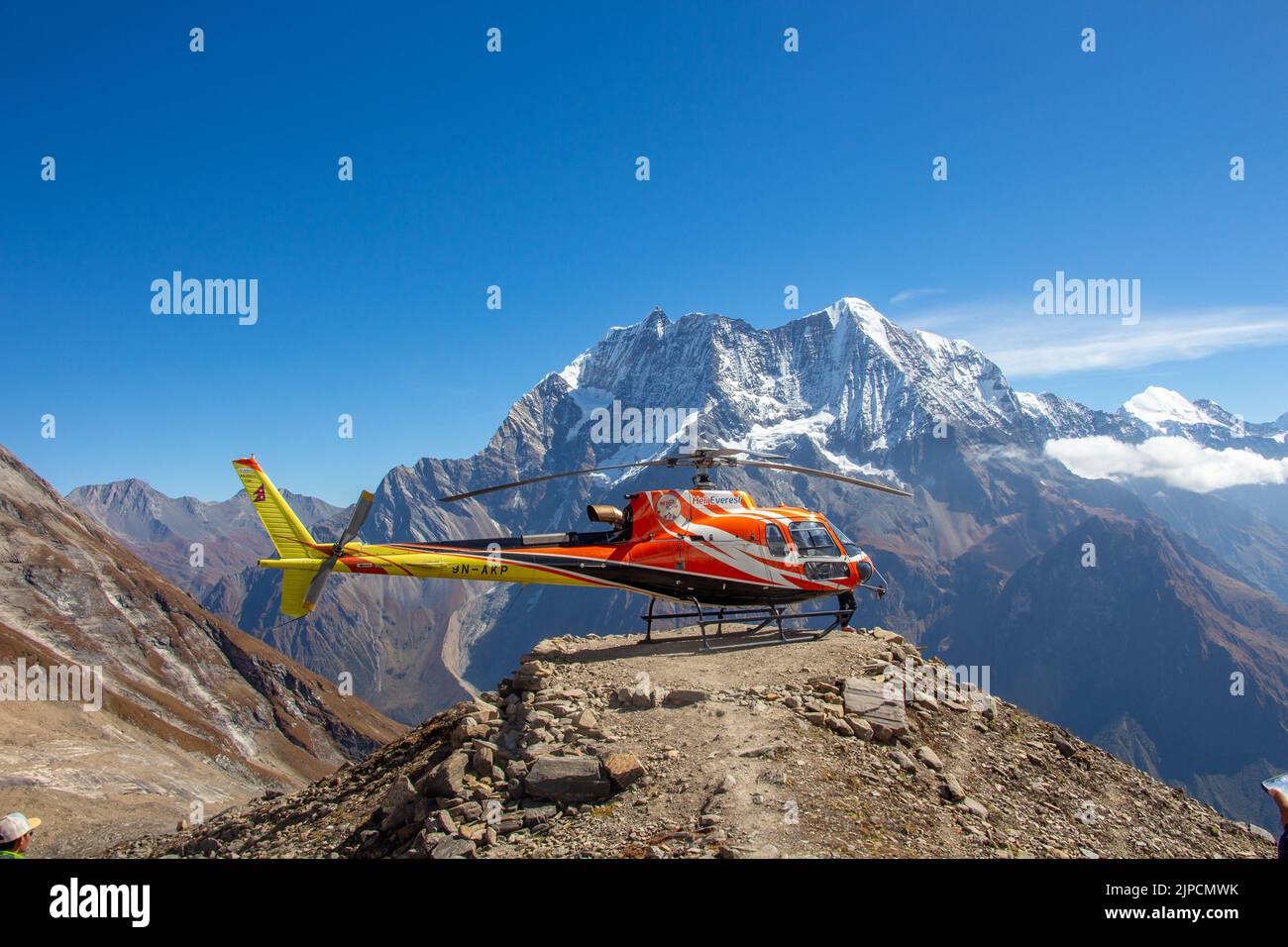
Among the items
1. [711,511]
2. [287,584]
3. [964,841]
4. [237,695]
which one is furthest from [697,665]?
[237,695]

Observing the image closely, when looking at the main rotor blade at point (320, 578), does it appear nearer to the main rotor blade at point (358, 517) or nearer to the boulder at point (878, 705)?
the main rotor blade at point (358, 517)

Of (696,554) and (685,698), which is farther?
(696,554)

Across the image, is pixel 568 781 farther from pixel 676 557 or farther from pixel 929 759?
pixel 676 557

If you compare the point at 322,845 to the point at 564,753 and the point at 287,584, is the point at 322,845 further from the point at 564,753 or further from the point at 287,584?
the point at 287,584

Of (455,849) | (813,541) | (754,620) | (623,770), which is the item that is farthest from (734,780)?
(813,541)

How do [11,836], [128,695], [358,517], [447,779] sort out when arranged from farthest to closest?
1. [128,695]
2. [358,517]
3. [447,779]
4. [11,836]

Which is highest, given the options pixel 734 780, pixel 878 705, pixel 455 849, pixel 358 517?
pixel 358 517

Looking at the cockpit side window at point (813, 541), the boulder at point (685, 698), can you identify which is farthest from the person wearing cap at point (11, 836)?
the cockpit side window at point (813, 541)

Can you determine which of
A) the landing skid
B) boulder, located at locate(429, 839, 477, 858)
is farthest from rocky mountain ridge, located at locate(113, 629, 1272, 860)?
the landing skid
